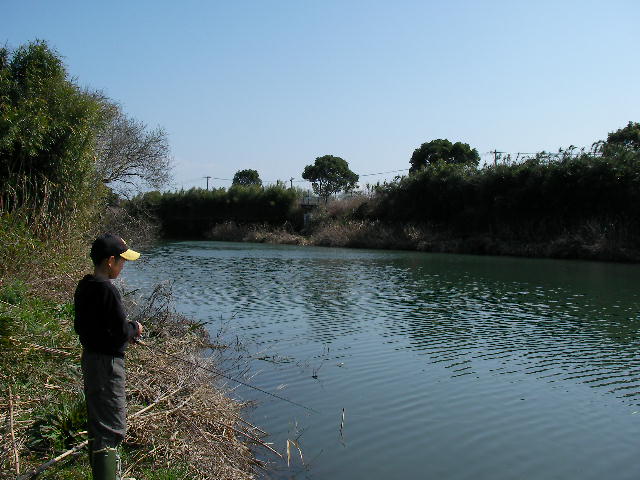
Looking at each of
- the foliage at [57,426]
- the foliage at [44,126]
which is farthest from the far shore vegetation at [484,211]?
the foliage at [57,426]

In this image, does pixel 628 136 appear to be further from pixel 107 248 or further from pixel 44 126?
pixel 107 248

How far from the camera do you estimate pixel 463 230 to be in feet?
133

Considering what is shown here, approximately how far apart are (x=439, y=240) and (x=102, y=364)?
36.6 metres

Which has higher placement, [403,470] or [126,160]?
[126,160]

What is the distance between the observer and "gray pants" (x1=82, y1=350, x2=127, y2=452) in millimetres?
3979

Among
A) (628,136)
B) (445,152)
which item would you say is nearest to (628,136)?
(628,136)

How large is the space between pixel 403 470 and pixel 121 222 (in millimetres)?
23343

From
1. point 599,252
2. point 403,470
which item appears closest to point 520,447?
point 403,470

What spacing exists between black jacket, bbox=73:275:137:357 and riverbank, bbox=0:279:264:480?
832 mm

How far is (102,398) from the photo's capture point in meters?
3.98

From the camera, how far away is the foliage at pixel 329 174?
241 ft

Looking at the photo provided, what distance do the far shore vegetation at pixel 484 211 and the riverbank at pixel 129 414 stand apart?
2644 cm

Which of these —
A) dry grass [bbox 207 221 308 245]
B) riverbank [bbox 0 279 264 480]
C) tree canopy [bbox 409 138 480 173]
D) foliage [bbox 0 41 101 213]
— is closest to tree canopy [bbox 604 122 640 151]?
tree canopy [bbox 409 138 480 173]

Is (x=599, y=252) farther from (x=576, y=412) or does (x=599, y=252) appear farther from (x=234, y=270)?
(x=576, y=412)
